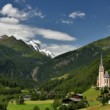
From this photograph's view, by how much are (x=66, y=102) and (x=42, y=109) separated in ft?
45.5

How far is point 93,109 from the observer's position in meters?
133

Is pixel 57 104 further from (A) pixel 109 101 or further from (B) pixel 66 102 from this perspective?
(A) pixel 109 101

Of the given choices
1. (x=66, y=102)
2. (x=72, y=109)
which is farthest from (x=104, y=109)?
(x=66, y=102)

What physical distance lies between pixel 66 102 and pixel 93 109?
59.2 m

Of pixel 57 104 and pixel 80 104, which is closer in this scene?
pixel 80 104

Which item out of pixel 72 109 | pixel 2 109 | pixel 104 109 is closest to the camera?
pixel 104 109

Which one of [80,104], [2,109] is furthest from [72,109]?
[2,109]

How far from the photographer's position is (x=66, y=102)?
191750 millimetres

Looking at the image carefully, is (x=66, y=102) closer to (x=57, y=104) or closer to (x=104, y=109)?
(x=57, y=104)

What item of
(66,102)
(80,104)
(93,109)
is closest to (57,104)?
(66,102)

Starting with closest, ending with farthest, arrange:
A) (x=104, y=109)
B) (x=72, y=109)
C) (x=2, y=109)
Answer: (x=104, y=109)
(x=72, y=109)
(x=2, y=109)

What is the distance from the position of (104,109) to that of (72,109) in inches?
1493

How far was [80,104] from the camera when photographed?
16962 cm

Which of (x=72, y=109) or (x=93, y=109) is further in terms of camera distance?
(x=72, y=109)
